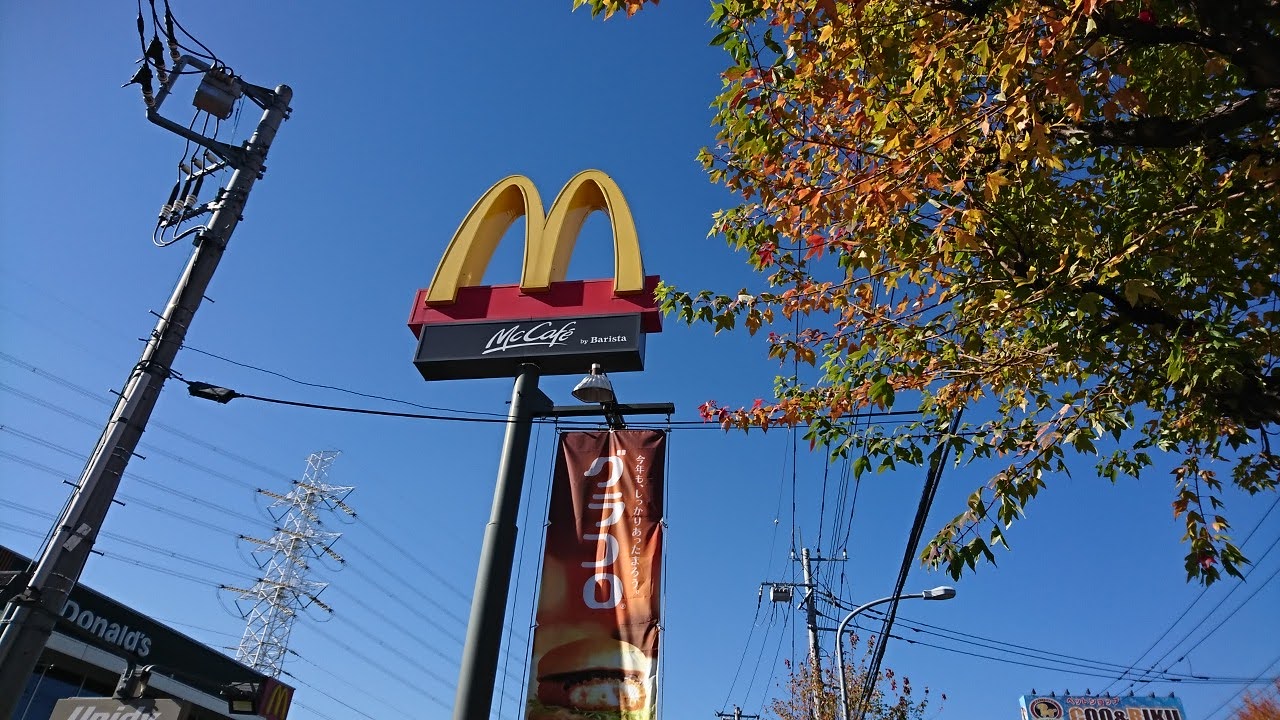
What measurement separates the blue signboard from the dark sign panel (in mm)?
48077

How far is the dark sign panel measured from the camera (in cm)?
955

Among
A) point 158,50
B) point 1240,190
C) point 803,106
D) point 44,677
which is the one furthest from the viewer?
point 44,677

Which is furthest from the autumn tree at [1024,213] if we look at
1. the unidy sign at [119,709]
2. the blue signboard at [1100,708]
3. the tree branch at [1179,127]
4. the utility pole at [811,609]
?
the blue signboard at [1100,708]

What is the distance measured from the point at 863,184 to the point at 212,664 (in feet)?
65.2

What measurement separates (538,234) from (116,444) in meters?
5.32

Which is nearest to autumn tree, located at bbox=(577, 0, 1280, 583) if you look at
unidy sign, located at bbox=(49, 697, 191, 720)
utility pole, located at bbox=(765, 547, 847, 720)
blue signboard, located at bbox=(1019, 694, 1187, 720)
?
unidy sign, located at bbox=(49, 697, 191, 720)

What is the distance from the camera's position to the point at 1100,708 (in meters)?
46.0

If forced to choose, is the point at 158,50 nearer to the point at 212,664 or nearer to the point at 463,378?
the point at 463,378

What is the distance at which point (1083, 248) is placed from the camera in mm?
6043

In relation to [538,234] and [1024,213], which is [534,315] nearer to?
[538,234]

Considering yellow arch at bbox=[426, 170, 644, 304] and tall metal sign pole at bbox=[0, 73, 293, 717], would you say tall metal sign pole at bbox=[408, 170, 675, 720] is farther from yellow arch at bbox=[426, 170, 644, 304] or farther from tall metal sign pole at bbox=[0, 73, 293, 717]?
tall metal sign pole at bbox=[0, 73, 293, 717]

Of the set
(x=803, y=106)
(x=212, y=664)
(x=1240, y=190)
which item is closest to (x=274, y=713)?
(x=212, y=664)

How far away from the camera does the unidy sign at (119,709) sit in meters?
5.39

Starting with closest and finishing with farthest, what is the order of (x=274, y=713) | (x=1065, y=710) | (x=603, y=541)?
(x=603, y=541)
(x=274, y=713)
(x=1065, y=710)
